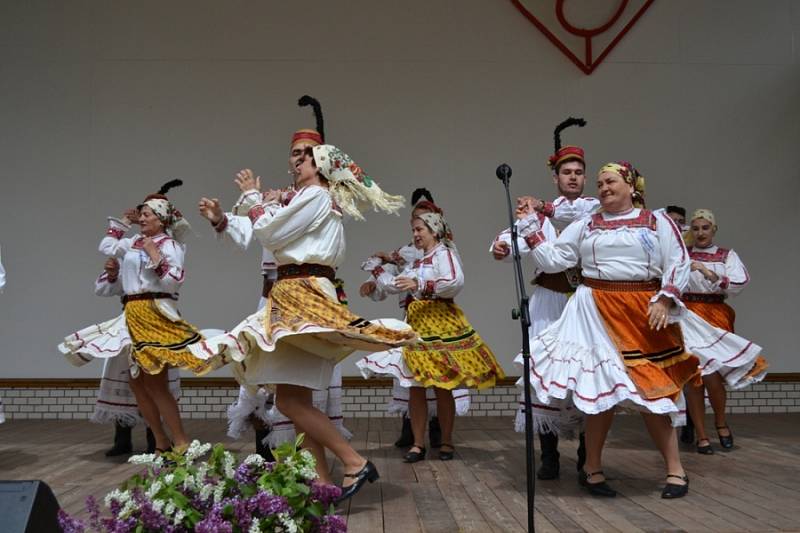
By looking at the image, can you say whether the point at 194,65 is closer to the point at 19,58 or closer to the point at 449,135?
the point at 19,58

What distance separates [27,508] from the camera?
1858 millimetres

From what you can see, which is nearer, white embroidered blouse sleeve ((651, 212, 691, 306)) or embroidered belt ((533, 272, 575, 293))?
white embroidered blouse sleeve ((651, 212, 691, 306))

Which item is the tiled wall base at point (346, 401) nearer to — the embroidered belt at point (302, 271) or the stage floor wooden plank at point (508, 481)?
the stage floor wooden plank at point (508, 481)

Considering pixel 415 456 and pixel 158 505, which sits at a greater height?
pixel 158 505

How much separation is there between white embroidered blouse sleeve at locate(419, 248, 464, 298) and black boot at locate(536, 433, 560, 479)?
0.98m

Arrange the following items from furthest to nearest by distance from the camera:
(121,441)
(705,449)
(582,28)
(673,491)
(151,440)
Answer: (582,28) < (151,440) < (121,441) < (705,449) < (673,491)

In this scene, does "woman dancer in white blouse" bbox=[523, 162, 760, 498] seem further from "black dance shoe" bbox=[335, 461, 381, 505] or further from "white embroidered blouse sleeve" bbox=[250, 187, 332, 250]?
"white embroidered blouse sleeve" bbox=[250, 187, 332, 250]

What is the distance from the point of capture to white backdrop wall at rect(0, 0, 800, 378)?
6.74 m

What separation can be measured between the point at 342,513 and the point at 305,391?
20.0 inches

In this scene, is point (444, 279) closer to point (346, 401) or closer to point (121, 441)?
point (121, 441)

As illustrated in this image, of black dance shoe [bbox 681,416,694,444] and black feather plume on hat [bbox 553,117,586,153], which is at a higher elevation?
black feather plume on hat [bbox 553,117,586,153]

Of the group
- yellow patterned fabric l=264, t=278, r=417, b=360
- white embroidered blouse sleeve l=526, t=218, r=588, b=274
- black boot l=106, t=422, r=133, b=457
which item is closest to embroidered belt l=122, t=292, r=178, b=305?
black boot l=106, t=422, r=133, b=457

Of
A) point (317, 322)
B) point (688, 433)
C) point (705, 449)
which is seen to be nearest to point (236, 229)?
point (317, 322)

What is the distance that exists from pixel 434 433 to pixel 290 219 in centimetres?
236
